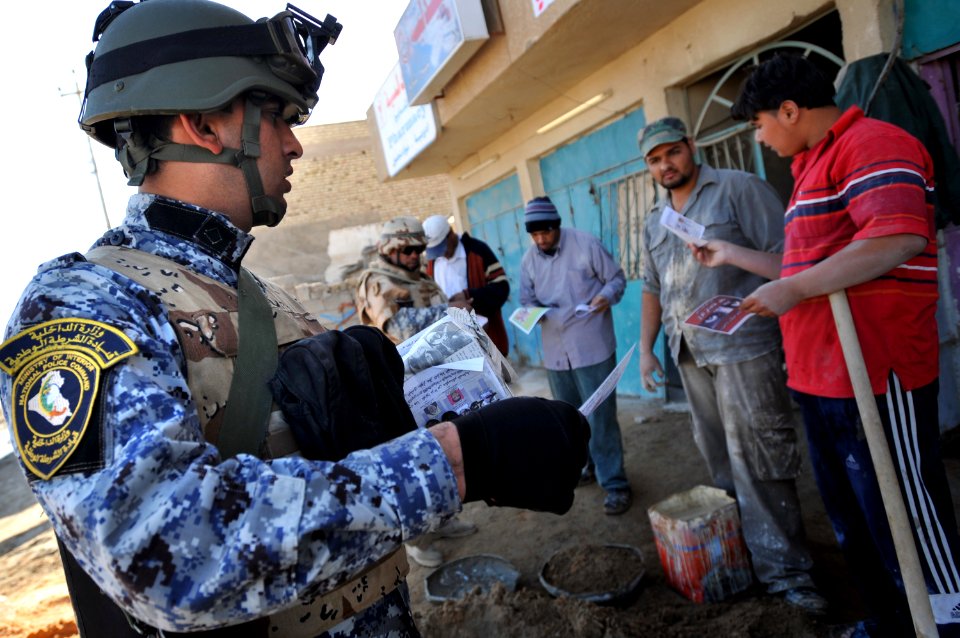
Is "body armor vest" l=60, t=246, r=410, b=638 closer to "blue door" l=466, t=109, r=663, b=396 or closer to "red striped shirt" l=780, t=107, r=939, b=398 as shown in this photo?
"red striped shirt" l=780, t=107, r=939, b=398

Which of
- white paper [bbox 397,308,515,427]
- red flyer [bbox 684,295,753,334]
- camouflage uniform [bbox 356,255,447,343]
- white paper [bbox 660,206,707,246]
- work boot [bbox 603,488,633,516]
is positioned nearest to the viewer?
white paper [bbox 397,308,515,427]

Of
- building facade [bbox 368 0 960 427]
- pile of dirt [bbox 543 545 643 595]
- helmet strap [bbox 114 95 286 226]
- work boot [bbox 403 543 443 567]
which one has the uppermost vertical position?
building facade [bbox 368 0 960 427]

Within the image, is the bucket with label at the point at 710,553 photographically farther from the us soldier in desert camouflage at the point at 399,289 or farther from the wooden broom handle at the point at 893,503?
the us soldier in desert camouflage at the point at 399,289

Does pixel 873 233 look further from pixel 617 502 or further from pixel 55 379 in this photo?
pixel 617 502

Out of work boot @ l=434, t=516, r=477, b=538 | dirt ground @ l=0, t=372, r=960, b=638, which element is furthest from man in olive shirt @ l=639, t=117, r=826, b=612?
work boot @ l=434, t=516, r=477, b=538

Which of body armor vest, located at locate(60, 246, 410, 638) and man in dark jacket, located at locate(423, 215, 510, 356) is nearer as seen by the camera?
body armor vest, located at locate(60, 246, 410, 638)

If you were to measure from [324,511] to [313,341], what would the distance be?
1.40 ft

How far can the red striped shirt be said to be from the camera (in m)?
1.79

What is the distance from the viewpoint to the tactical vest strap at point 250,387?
0.99m

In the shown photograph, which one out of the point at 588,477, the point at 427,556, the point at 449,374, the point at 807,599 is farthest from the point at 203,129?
the point at 588,477

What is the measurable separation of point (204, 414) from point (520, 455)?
52 cm

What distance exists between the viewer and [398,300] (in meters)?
3.95

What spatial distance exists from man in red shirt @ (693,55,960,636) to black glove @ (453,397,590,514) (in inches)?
52.7

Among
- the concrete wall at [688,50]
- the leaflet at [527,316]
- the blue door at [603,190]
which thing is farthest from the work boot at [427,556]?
the concrete wall at [688,50]
